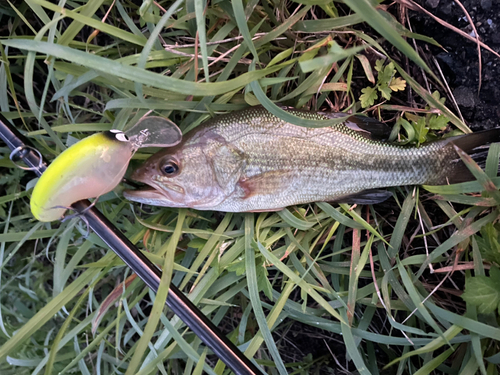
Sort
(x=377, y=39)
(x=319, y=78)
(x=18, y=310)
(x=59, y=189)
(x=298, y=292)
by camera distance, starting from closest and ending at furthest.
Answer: (x=59, y=189) → (x=319, y=78) → (x=377, y=39) → (x=298, y=292) → (x=18, y=310)

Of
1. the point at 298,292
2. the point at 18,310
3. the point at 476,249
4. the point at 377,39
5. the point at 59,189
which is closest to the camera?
A: the point at 59,189

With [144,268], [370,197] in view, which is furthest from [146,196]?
[370,197]

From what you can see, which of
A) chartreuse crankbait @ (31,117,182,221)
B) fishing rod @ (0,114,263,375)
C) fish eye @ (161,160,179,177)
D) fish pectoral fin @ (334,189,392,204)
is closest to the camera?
chartreuse crankbait @ (31,117,182,221)

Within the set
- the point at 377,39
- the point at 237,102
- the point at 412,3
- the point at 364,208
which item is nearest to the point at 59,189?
the point at 237,102

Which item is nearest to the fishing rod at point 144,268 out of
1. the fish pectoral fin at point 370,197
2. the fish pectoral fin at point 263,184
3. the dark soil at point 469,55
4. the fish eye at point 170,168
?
the fish eye at point 170,168

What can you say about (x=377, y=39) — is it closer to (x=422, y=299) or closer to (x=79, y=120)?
(x=422, y=299)

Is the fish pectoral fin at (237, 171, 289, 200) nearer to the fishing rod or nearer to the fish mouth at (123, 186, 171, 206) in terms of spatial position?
the fish mouth at (123, 186, 171, 206)

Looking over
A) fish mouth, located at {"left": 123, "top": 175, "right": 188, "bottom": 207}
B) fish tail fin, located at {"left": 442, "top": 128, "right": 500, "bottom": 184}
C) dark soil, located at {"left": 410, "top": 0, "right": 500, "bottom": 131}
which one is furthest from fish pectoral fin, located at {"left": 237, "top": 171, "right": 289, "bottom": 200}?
dark soil, located at {"left": 410, "top": 0, "right": 500, "bottom": 131}
